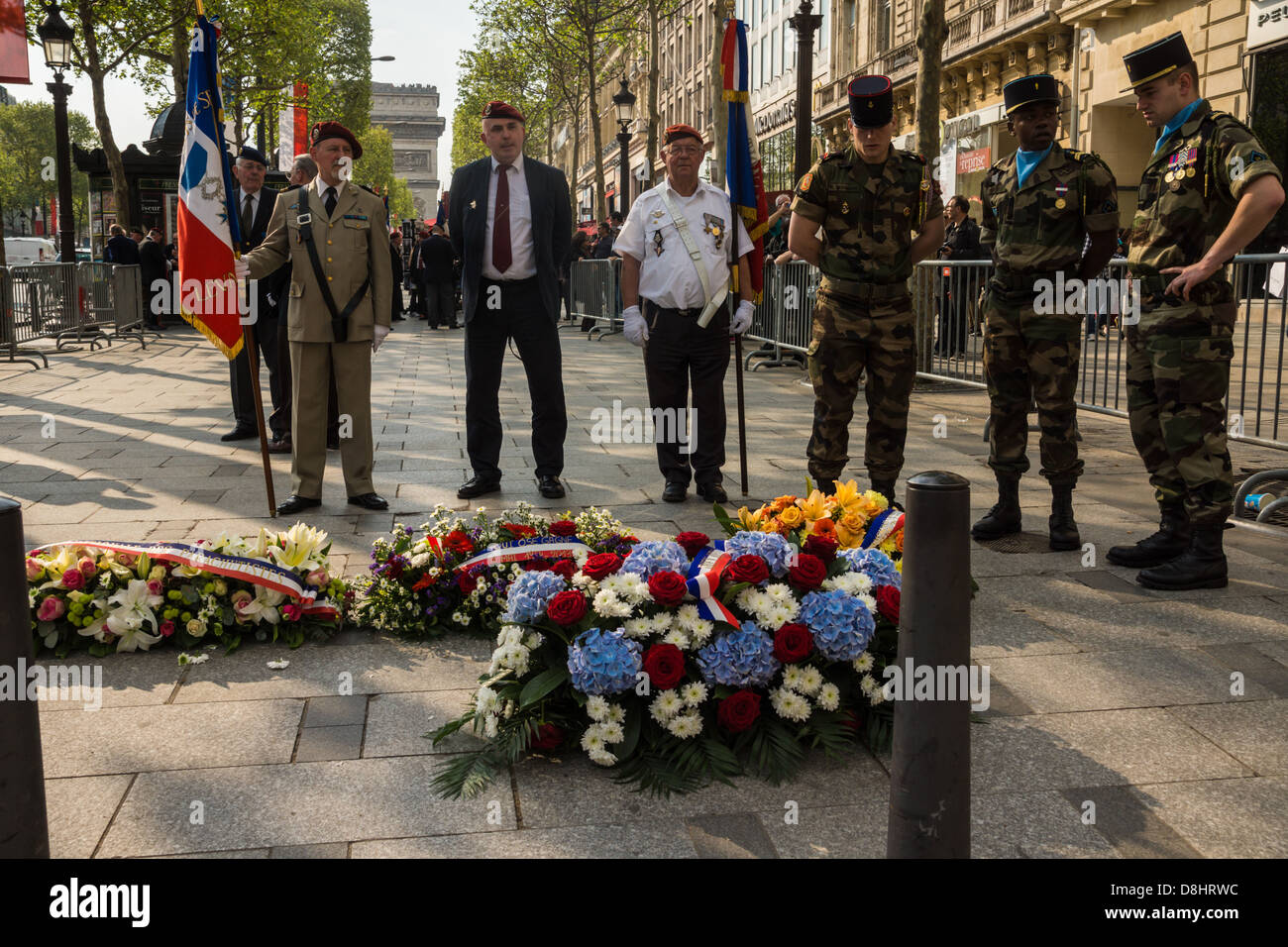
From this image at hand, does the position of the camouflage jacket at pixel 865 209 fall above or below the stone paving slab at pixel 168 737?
above

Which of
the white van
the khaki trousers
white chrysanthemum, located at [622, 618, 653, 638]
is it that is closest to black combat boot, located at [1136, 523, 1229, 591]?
white chrysanthemum, located at [622, 618, 653, 638]

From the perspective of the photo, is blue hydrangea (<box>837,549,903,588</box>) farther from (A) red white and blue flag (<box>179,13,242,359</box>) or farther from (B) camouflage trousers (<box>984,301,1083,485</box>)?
(A) red white and blue flag (<box>179,13,242,359</box>)

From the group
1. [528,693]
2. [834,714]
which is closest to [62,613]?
[528,693]

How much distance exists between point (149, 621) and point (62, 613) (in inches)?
13.9

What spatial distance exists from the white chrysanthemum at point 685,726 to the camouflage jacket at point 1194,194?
10.6ft

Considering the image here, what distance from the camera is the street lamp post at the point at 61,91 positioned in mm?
20359

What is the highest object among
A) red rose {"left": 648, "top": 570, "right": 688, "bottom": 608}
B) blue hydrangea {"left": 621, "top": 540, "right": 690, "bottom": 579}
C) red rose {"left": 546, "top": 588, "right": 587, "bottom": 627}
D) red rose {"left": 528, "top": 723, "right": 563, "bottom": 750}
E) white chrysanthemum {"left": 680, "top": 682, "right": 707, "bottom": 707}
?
blue hydrangea {"left": 621, "top": 540, "right": 690, "bottom": 579}

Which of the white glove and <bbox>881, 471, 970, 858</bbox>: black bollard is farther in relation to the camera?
the white glove

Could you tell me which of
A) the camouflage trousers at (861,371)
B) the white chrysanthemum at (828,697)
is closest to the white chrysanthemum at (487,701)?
the white chrysanthemum at (828,697)

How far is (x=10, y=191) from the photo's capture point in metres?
89.9

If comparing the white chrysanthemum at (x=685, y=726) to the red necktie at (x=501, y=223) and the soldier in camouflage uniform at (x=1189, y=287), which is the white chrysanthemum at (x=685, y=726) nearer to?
the soldier in camouflage uniform at (x=1189, y=287)

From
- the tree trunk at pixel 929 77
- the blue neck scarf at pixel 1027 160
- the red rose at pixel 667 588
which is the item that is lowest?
the red rose at pixel 667 588

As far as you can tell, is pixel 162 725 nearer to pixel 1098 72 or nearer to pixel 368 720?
pixel 368 720

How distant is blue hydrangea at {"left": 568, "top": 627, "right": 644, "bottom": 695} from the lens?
3.38 metres
